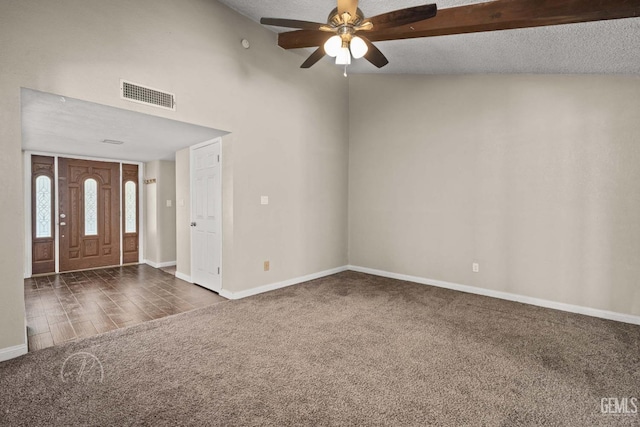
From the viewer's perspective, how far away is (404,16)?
2332mm

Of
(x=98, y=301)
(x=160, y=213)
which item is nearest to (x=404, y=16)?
(x=98, y=301)

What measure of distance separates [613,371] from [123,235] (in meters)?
7.39

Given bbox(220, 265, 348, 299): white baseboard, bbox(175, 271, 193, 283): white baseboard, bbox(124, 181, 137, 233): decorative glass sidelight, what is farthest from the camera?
bbox(124, 181, 137, 233): decorative glass sidelight

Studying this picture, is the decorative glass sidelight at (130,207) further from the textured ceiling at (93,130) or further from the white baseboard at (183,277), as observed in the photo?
the white baseboard at (183,277)

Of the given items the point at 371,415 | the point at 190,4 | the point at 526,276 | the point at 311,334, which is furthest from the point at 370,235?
the point at 190,4

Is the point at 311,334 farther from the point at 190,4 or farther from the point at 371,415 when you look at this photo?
the point at 190,4

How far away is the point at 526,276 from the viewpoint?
386 cm

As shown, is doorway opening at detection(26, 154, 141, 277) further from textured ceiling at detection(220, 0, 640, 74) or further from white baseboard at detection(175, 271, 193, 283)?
textured ceiling at detection(220, 0, 640, 74)

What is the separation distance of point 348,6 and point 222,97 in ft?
6.43

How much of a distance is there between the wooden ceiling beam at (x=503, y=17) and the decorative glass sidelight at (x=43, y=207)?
16.4ft

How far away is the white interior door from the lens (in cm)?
418

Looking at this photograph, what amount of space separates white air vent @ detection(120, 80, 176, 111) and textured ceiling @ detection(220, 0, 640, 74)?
1.48 meters

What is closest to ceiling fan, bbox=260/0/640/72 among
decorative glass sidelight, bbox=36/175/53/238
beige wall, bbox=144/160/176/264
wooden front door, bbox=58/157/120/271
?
beige wall, bbox=144/160/176/264

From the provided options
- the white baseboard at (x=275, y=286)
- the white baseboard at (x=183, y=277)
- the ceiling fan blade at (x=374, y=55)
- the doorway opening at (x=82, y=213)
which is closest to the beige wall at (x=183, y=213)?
the white baseboard at (x=183, y=277)
